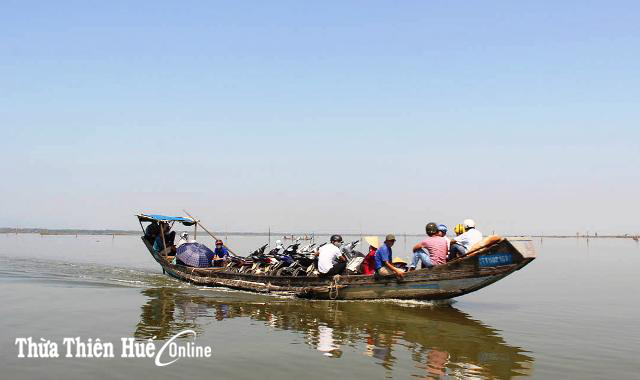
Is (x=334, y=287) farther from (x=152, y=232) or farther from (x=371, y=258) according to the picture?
(x=152, y=232)

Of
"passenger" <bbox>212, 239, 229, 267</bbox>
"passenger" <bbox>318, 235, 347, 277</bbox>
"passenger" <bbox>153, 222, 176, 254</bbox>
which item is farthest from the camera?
"passenger" <bbox>153, 222, 176, 254</bbox>

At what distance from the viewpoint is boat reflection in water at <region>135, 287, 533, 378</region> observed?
30.2 feet

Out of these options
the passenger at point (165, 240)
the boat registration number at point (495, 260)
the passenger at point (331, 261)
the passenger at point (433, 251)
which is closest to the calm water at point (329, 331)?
the passenger at point (331, 261)

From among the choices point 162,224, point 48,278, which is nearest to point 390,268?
point 162,224

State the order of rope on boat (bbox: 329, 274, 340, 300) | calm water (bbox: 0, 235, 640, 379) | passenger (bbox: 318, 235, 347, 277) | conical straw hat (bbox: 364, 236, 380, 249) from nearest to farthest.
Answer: calm water (bbox: 0, 235, 640, 379), conical straw hat (bbox: 364, 236, 380, 249), rope on boat (bbox: 329, 274, 340, 300), passenger (bbox: 318, 235, 347, 277)

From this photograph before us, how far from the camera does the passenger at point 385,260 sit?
A: 14.2 m

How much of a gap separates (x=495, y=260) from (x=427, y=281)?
194cm

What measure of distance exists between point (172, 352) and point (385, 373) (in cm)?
399

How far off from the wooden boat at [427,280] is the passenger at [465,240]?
0.45 metres

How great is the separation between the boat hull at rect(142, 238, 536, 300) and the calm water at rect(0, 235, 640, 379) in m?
0.41

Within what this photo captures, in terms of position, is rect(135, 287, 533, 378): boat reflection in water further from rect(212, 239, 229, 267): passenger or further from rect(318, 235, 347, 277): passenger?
rect(212, 239, 229, 267): passenger

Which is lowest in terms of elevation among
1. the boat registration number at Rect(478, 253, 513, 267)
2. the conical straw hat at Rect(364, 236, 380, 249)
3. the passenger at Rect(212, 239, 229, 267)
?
the passenger at Rect(212, 239, 229, 267)

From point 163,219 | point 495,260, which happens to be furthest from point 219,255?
point 495,260

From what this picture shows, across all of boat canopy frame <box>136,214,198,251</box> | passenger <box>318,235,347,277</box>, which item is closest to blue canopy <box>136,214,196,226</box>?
boat canopy frame <box>136,214,198,251</box>
